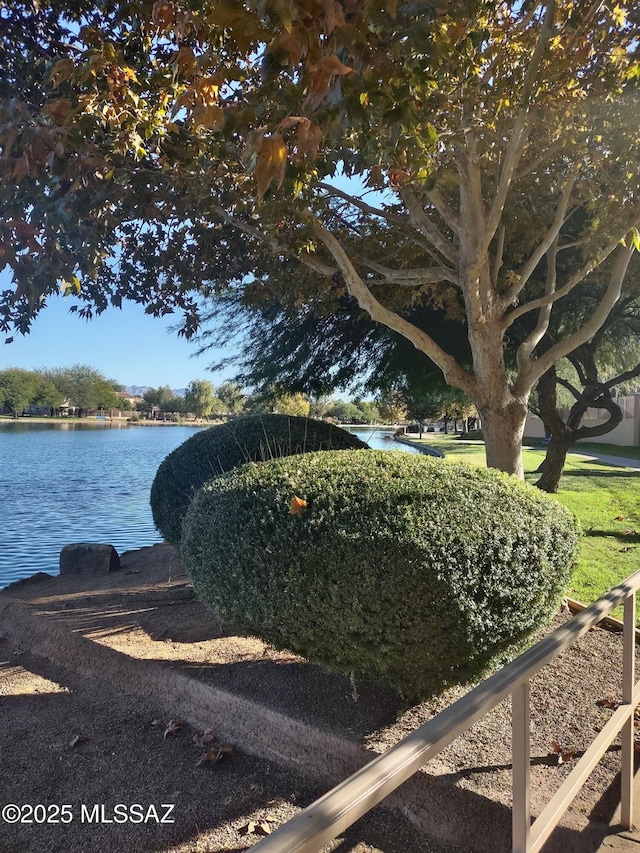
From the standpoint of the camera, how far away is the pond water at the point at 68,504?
32.4ft

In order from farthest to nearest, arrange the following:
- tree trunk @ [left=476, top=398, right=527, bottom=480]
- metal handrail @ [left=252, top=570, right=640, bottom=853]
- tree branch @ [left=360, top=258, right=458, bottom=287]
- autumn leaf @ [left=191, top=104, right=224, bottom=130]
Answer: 1. tree branch @ [left=360, top=258, right=458, bottom=287]
2. tree trunk @ [left=476, top=398, right=527, bottom=480]
3. autumn leaf @ [left=191, top=104, right=224, bottom=130]
4. metal handrail @ [left=252, top=570, right=640, bottom=853]

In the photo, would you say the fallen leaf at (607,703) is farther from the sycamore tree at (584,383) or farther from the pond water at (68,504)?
the sycamore tree at (584,383)

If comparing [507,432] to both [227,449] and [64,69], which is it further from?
[64,69]

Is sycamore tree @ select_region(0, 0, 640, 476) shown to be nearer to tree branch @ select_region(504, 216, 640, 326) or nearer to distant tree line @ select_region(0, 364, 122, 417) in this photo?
tree branch @ select_region(504, 216, 640, 326)

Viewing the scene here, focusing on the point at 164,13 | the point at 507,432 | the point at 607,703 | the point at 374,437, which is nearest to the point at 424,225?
the point at 507,432

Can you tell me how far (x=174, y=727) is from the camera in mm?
3801

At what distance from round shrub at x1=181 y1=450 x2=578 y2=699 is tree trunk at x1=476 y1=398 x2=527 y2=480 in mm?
2415

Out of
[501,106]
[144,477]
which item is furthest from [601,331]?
[144,477]

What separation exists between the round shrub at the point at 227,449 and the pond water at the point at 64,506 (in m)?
3.32

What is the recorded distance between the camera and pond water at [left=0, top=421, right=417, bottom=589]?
9.89 metres

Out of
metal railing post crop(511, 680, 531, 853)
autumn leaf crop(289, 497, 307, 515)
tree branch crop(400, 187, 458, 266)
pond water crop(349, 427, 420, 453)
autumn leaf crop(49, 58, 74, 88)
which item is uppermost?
autumn leaf crop(49, 58, 74, 88)

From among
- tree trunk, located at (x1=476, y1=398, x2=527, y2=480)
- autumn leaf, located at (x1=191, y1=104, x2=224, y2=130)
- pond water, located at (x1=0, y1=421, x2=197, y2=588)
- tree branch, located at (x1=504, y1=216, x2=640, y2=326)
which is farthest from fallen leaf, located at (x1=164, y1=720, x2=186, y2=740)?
pond water, located at (x1=0, y1=421, x2=197, y2=588)

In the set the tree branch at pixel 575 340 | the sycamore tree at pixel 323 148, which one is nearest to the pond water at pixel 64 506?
the sycamore tree at pixel 323 148

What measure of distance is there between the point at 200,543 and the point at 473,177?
A: 14.8 feet
